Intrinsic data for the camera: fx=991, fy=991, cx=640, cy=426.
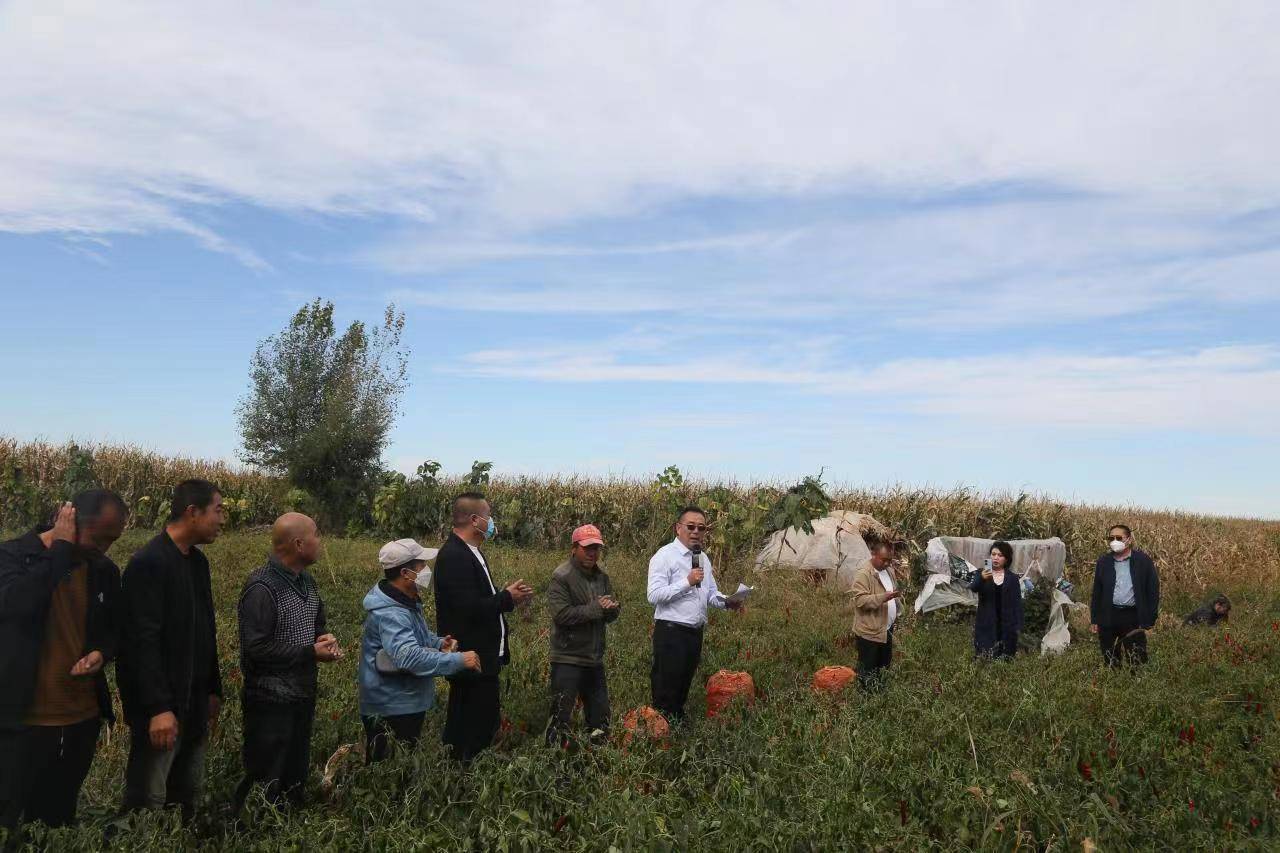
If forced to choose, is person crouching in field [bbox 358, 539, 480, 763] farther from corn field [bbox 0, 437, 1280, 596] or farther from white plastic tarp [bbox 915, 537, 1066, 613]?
corn field [bbox 0, 437, 1280, 596]

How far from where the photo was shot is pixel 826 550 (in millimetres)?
18125

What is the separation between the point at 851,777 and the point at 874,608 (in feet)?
12.9

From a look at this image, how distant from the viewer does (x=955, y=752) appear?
19.5ft

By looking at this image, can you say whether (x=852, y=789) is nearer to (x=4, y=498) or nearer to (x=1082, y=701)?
(x=1082, y=701)

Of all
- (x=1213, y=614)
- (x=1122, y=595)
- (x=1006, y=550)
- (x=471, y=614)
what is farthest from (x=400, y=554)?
(x=1213, y=614)

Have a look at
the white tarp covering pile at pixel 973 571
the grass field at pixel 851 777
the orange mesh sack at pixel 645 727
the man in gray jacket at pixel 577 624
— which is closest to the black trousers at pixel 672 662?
the orange mesh sack at pixel 645 727

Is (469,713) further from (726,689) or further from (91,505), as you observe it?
(726,689)

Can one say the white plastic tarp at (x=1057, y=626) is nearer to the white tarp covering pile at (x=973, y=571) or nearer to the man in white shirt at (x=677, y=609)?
the white tarp covering pile at (x=973, y=571)

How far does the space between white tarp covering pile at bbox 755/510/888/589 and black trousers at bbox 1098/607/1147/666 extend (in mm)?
6946

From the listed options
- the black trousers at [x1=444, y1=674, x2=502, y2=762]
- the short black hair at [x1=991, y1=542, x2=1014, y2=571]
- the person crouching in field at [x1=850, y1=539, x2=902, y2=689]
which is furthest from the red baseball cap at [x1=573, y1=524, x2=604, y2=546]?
the short black hair at [x1=991, y1=542, x2=1014, y2=571]

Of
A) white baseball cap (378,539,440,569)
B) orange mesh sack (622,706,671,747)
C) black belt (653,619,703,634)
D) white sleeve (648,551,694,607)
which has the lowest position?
orange mesh sack (622,706,671,747)

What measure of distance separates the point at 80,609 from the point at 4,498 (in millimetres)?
27655

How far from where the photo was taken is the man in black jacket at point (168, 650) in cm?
496

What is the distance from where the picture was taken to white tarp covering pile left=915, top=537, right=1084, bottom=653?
13.5 metres
